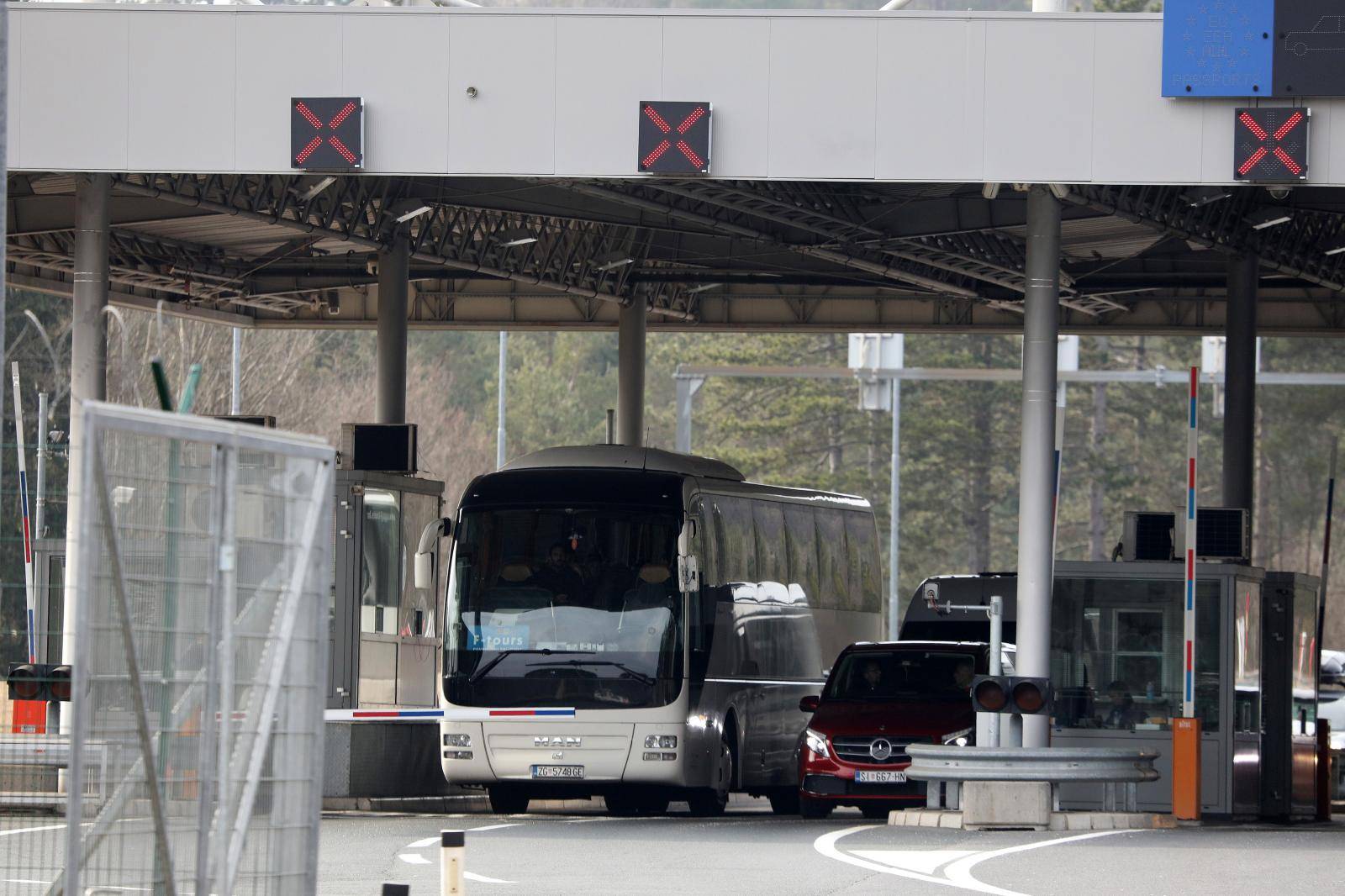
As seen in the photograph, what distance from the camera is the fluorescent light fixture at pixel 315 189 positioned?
22809 millimetres

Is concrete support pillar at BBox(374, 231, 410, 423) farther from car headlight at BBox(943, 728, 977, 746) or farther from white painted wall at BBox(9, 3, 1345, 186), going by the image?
car headlight at BBox(943, 728, 977, 746)

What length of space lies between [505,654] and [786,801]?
487cm

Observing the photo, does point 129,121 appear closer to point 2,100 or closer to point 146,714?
point 2,100

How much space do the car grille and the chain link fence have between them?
14.0 meters

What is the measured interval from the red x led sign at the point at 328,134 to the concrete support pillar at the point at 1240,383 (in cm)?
1236

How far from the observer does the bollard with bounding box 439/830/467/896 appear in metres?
9.19

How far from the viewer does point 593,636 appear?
2186 centimetres

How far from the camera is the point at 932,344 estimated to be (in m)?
79.4

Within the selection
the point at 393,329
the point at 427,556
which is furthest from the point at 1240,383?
the point at 427,556

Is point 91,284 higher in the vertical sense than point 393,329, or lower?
lower

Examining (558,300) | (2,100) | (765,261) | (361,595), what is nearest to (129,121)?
(361,595)

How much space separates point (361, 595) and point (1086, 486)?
59.9m

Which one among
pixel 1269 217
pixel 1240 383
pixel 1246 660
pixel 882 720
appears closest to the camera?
pixel 882 720

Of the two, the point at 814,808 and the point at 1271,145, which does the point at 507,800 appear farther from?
the point at 1271,145
